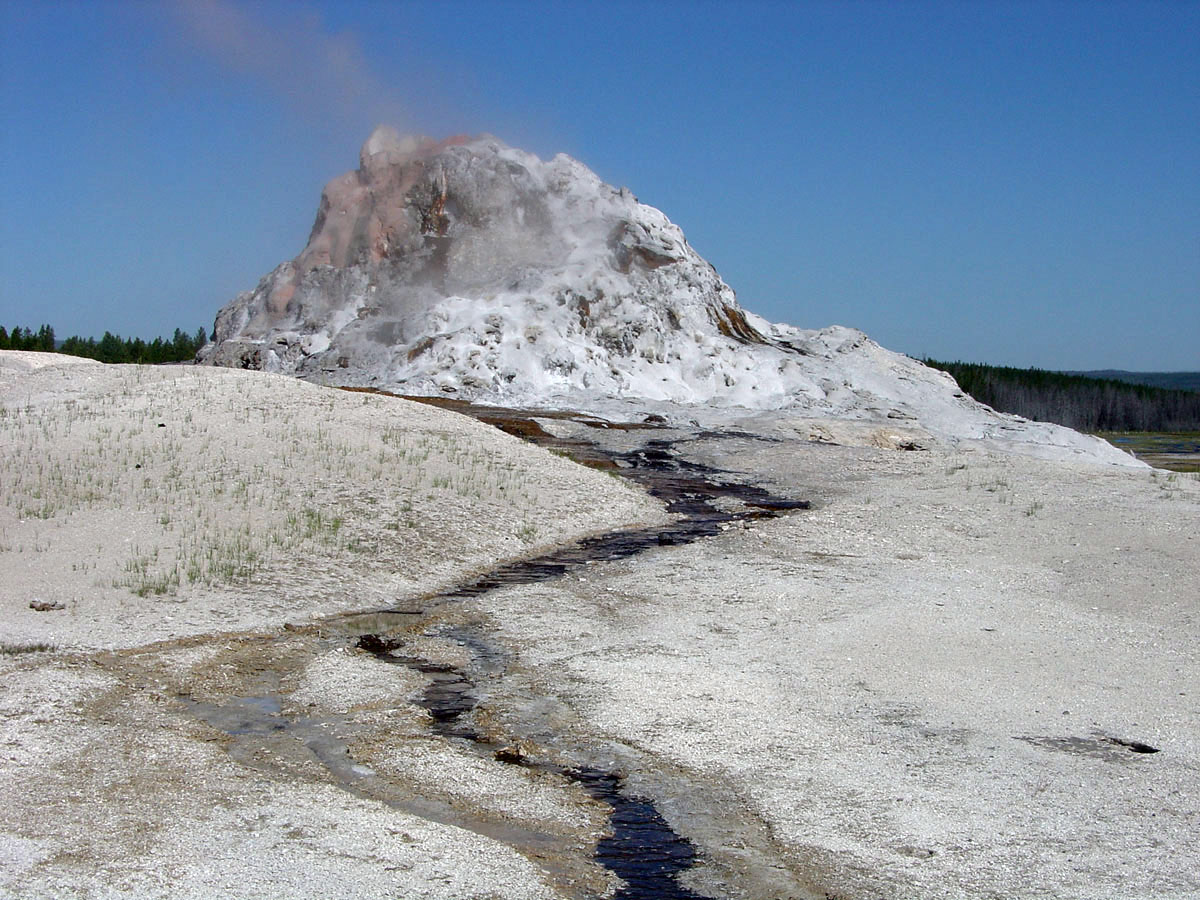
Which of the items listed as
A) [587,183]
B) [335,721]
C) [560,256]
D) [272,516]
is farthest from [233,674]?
[587,183]

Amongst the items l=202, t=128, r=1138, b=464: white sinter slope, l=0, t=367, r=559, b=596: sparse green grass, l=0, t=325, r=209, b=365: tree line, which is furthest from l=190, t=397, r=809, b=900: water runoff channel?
l=0, t=325, r=209, b=365: tree line

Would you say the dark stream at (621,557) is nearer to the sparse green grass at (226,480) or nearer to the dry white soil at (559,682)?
the dry white soil at (559,682)

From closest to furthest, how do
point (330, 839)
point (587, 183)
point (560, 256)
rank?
1. point (330, 839)
2. point (560, 256)
3. point (587, 183)

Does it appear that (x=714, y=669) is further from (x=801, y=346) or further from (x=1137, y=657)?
(x=801, y=346)

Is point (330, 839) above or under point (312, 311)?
under

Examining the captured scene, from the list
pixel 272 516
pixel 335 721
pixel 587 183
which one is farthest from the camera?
pixel 587 183

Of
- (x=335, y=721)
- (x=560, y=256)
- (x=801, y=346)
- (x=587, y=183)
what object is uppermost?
(x=587, y=183)

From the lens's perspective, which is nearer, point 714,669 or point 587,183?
point 714,669

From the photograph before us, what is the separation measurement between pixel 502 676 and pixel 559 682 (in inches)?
21.6

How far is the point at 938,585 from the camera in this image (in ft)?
44.5

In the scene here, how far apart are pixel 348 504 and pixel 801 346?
32727 mm

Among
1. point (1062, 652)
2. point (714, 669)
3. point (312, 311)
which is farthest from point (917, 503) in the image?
point (312, 311)

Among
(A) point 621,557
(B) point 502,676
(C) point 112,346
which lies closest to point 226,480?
(A) point 621,557

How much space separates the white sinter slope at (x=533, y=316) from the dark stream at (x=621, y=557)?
24.9 feet
